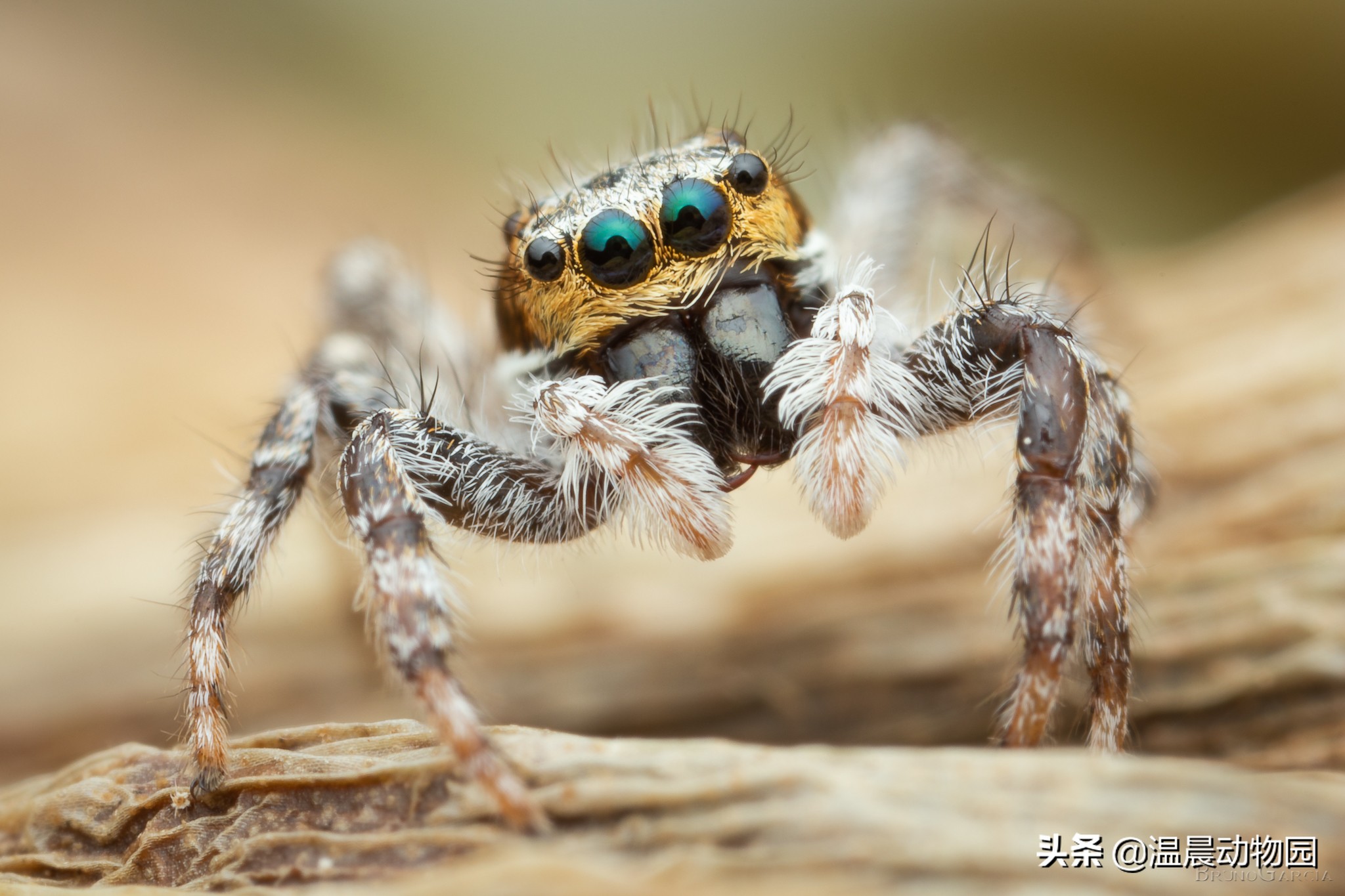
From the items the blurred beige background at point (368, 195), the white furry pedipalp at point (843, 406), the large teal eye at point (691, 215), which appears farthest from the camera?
the blurred beige background at point (368, 195)

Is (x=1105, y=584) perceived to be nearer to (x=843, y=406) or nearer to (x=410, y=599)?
(x=843, y=406)

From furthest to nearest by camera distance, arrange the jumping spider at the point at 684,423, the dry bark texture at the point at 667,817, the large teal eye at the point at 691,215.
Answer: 1. the large teal eye at the point at 691,215
2. the jumping spider at the point at 684,423
3. the dry bark texture at the point at 667,817

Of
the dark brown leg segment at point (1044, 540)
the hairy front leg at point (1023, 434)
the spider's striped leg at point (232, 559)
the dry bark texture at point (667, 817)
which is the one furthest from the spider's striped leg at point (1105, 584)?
the spider's striped leg at point (232, 559)

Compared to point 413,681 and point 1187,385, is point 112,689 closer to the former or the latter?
point 413,681

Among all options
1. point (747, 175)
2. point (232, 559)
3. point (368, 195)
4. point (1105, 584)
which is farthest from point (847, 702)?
point (368, 195)

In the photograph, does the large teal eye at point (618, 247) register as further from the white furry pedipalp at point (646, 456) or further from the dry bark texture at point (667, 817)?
the dry bark texture at point (667, 817)

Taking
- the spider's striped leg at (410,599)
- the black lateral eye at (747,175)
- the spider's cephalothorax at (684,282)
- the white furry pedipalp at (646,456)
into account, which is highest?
the black lateral eye at (747,175)
